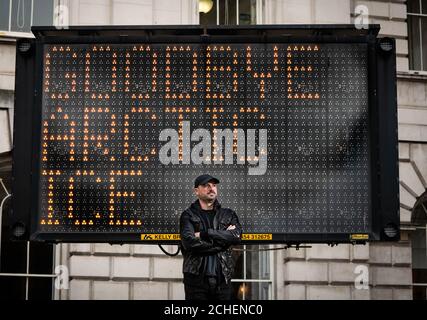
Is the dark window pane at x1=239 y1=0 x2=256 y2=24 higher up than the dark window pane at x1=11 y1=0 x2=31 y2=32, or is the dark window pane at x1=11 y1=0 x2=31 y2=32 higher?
the dark window pane at x1=239 y1=0 x2=256 y2=24

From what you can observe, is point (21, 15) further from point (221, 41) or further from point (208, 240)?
point (208, 240)

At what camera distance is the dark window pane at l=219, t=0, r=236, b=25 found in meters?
15.1

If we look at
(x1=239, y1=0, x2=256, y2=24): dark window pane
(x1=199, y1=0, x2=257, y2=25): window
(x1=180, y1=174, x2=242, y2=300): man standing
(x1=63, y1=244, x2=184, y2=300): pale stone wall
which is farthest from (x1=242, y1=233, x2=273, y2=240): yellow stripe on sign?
(x1=239, y1=0, x2=256, y2=24): dark window pane

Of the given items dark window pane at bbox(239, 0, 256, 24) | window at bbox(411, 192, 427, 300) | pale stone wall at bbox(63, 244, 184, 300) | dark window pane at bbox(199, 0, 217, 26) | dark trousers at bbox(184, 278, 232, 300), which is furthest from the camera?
window at bbox(411, 192, 427, 300)

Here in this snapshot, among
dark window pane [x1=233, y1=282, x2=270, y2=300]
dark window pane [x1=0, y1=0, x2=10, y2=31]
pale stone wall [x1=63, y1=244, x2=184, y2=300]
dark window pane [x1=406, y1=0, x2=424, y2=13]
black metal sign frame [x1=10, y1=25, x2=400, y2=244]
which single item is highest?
dark window pane [x1=406, y1=0, x2=424, y2=13]

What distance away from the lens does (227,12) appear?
15.2 m

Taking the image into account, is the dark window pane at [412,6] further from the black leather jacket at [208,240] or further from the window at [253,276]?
the black leather jacket at [208,240]

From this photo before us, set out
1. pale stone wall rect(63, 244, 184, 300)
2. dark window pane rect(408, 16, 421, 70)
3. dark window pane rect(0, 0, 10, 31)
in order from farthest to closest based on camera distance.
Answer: dark window pane rect(408, 16, 421, 70)
dark window pane rect(0, 0, 10, 31)
pale stone wall rect(63, 244, 184, 300)

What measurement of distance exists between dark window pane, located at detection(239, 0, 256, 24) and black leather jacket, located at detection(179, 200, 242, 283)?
8.55m

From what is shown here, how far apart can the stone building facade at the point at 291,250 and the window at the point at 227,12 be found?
0.16 metres

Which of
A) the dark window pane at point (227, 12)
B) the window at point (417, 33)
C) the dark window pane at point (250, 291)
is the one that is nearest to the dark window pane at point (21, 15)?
the dark window pane at point (227, 12)

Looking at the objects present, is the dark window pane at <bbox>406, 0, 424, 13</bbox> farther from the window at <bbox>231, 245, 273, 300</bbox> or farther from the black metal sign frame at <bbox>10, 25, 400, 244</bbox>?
the black metal sign frame at <bbox>10, 25, 400, 244</bbox>
